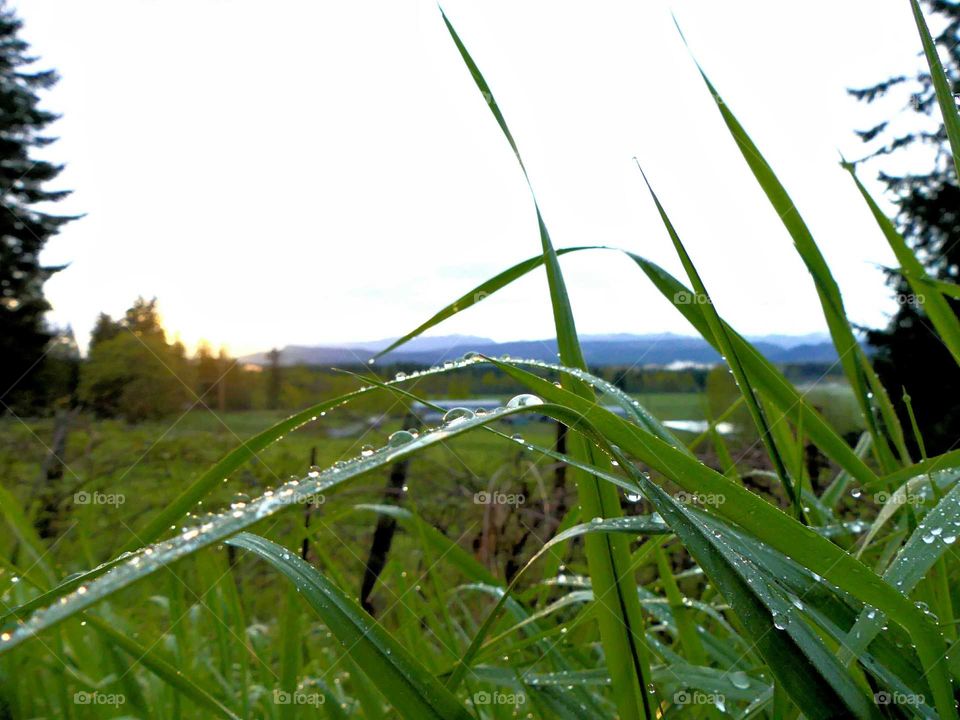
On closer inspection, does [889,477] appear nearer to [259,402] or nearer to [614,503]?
[614,503]

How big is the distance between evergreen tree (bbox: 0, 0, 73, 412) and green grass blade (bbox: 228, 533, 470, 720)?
716cm

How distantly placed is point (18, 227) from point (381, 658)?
8548 mm

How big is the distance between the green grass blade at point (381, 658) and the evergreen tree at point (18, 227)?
716 cm

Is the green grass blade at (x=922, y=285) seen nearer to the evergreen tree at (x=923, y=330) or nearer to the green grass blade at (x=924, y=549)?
the green grass blade at (x=924, y=549)

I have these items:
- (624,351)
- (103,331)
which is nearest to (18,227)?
(103,331)

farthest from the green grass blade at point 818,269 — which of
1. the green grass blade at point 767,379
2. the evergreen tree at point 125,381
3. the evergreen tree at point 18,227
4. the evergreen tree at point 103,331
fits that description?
the evergreen tree at point 18,227

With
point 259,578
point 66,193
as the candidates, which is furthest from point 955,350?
point 66,193

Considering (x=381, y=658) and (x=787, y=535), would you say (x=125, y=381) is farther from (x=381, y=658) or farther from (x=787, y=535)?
(x=787, y=535)

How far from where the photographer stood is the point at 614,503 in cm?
57

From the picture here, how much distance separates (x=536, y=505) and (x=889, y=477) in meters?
1.97

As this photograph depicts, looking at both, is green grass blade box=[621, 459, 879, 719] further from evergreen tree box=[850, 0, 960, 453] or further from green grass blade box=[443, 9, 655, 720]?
evergreen tree box=[850, 0, 960, 453]

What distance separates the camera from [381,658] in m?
→ 0.41

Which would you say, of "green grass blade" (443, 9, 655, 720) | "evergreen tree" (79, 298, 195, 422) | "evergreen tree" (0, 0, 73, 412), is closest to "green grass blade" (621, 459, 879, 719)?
"green grass blade" (443, 9, 655, 720)

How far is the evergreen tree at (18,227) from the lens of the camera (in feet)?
22.5
